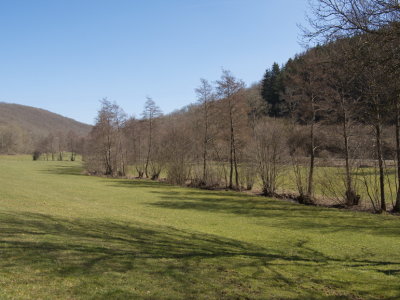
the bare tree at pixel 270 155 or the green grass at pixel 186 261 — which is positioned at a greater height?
the bare tree at pixel 270 155

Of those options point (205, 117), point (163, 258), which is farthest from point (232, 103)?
point (163, 258)

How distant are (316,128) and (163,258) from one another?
23.1 meters

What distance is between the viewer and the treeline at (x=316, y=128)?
26.2ft

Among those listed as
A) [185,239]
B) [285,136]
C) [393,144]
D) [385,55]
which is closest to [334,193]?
[393,144]

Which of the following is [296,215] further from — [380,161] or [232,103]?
[232,103]

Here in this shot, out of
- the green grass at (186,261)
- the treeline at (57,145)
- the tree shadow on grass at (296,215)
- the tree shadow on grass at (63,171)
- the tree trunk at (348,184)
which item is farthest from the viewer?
the treeline at (57,145)

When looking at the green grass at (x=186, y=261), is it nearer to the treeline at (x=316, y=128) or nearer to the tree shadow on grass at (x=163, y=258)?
the tree shadow on grass at (x=163, y=258)

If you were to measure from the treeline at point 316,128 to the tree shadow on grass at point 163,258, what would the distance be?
5192mm

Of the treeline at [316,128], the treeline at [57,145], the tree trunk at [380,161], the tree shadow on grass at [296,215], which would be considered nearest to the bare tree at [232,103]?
the treeline at [316,128]

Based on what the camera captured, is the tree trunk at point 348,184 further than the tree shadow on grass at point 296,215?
Yes

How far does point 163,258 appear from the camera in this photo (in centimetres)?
819

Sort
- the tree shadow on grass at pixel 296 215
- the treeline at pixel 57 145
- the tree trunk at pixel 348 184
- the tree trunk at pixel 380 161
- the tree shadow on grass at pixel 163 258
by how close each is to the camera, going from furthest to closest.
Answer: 1. the treeline at pixel 57 145
2. the tree trunk at pixel 348 184
3. the tree trunk at pixel 380 161
4. the tree shadow on grass at pixel 296 215
5. the tree shadow on grass at pixel 163 258

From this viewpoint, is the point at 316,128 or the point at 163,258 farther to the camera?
the point at 316,128

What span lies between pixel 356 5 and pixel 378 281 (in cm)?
707
